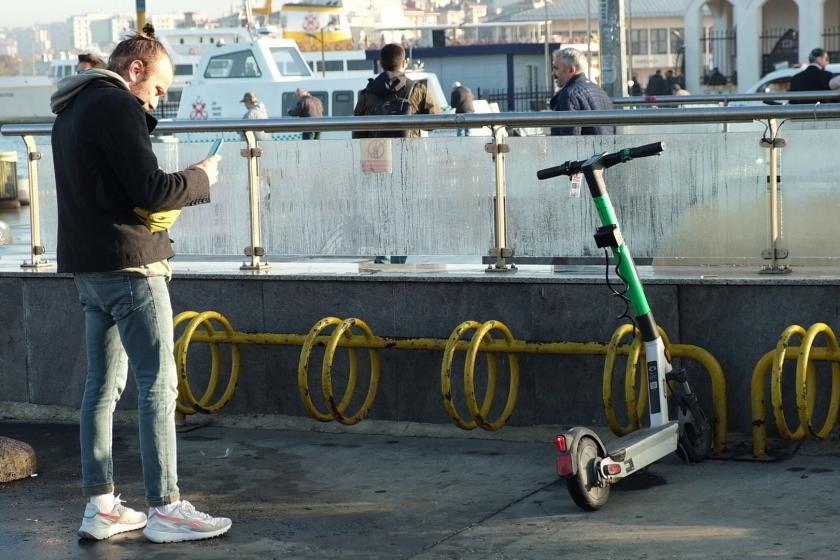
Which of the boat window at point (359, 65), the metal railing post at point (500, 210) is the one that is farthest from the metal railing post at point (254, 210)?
the boat window at point (359, 65)

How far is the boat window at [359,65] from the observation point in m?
51.8

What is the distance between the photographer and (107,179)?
532 cm

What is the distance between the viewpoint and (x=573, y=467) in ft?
18.1

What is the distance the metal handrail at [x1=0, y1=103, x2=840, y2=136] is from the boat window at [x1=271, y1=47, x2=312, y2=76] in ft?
76.5

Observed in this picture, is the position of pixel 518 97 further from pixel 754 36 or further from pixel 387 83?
pixel 387 83

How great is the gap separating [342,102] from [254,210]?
68.9 ft

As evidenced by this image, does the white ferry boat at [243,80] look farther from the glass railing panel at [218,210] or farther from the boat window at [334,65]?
the glass railing panel at [218,210]

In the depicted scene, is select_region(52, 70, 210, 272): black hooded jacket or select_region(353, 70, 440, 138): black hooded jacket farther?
select_region(353, 70, 440, 138): black hooded jacket

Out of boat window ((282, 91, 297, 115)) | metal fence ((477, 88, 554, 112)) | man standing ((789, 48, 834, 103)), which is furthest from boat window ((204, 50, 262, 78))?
metal fence ((477, 88, 554, 112))

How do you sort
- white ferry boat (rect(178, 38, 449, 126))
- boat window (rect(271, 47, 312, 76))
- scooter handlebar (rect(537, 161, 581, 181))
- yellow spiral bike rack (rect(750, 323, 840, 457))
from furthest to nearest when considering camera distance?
boat window (rect(271, 47, 312, 76)) < white ferry boat (rect(178, 38, 449, 126)) < yellow spiral bike rack (rect(750, 323, 840, 457)) < scooter handlebar (rect(537, 161, 581, 181))

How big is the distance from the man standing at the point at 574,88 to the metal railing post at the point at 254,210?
193 centimetres

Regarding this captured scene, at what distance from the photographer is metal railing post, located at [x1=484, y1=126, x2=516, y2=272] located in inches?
292

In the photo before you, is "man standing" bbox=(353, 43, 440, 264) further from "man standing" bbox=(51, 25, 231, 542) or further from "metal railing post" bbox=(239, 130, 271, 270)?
"man standing" bbox=(51, 25, 231, 542)

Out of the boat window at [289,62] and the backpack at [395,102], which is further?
the boat window at [289,62]
